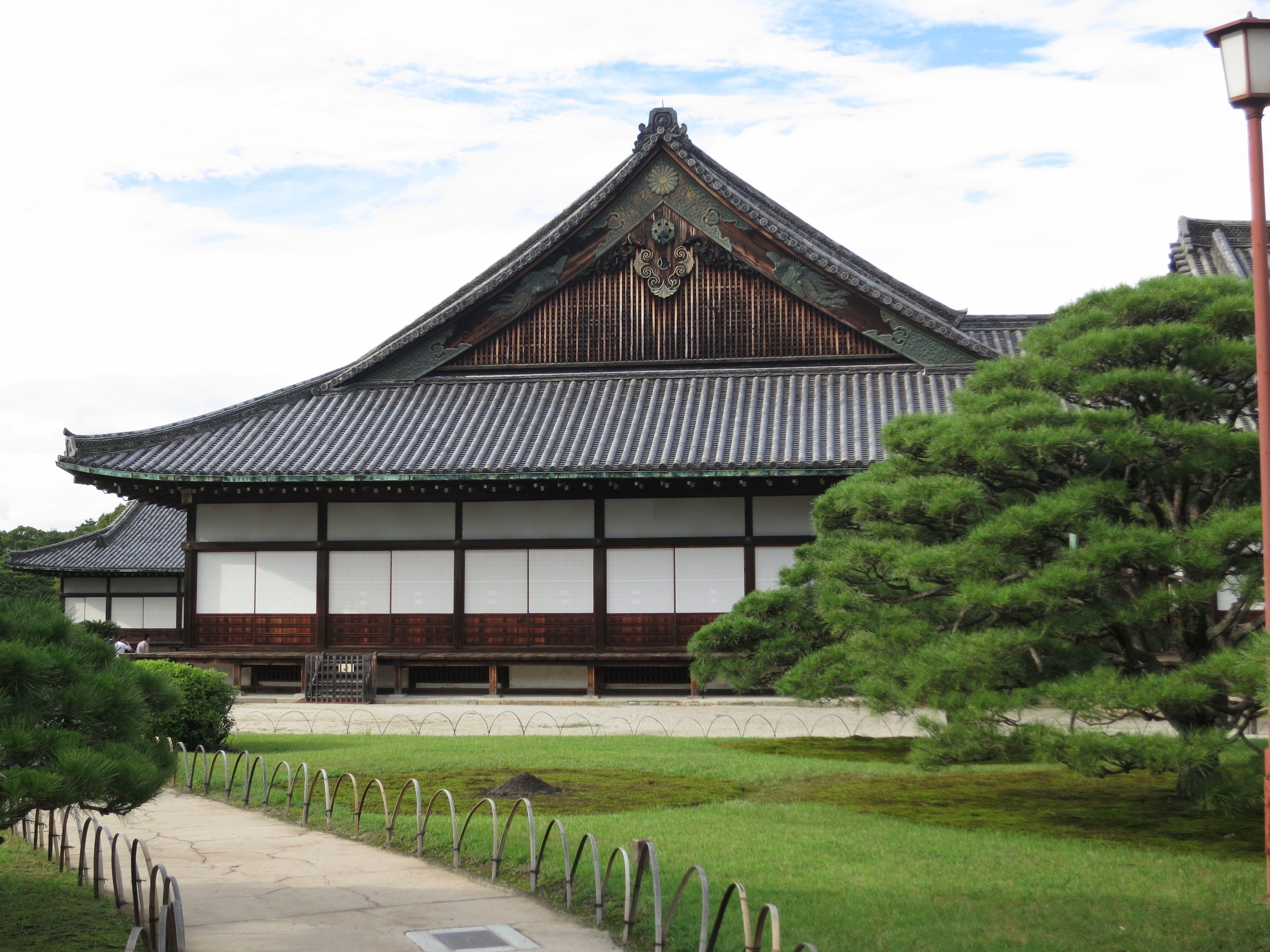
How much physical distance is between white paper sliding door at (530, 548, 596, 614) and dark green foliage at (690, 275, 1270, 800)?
1265 cm

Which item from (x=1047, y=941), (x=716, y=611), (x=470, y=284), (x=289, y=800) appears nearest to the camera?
(x=1047, y=941)

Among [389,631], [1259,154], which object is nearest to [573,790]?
[1259,154]

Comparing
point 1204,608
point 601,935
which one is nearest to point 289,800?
point 601,935

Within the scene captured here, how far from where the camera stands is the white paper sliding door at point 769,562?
75.0 ft

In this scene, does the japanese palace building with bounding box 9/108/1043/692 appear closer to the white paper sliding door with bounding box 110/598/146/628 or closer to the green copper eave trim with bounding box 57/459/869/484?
the green copper eave trim with bounding box 57/459/869/484

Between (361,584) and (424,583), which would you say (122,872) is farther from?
(361,584)

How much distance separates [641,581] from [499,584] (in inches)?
113

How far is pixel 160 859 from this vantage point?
913 cm

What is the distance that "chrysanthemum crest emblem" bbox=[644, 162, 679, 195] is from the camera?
25.6 meters

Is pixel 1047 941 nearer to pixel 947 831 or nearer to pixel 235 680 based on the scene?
pixel 947 831

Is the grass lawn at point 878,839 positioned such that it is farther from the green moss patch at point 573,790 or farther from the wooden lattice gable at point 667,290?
the wooden lattice gable at point 667,290

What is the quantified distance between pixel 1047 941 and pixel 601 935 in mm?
2545

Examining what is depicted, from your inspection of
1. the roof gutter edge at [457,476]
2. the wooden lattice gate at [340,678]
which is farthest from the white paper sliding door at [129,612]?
the wooden lattice gate at [340,678]

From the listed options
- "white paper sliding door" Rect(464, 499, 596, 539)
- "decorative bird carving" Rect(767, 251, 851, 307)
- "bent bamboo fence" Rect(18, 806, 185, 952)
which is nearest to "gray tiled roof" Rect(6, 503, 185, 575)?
"white paper sliding door" Rect(464, 499, 596, 539)
